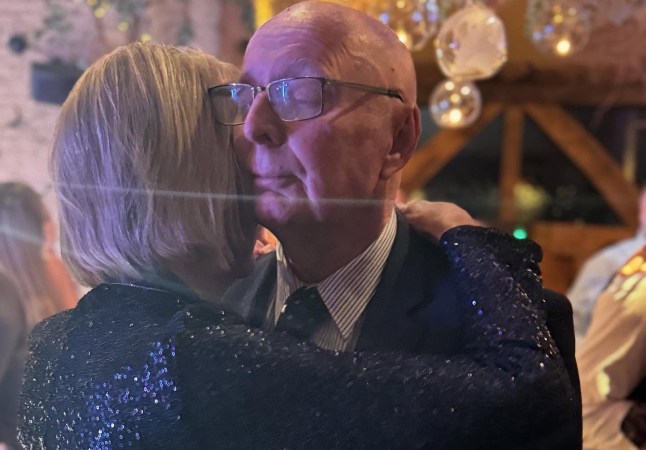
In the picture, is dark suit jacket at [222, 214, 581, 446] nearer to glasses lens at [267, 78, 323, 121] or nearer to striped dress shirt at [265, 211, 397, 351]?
striped dress shirt at [265, 211, 397, 351]

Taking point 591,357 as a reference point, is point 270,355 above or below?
above

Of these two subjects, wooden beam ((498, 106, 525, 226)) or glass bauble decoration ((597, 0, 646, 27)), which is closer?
glass bauble decoration ((597, 0, 646, 27))

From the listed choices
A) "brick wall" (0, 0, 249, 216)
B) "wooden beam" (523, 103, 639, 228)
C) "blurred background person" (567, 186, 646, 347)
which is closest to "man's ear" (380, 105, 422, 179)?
"brick wall" (0, 0, 249, 216)

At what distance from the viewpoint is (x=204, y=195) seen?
862 millimetres

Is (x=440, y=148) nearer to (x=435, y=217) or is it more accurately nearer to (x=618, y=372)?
(x=618, y=372)

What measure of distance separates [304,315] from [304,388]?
0.18 metres

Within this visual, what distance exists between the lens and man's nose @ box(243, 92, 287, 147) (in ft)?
2.72

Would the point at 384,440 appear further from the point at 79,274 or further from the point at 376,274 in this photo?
the point at 79,274

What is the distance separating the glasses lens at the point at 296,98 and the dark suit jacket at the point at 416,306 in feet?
0.75

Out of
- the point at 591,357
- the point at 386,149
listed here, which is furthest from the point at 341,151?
the point at 591,357

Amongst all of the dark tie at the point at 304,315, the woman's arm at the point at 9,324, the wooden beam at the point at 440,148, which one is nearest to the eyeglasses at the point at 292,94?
the dark tie at the point at 304,315

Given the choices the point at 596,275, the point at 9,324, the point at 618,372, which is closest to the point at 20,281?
the point at 9,324

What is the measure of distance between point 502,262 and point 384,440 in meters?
0.28

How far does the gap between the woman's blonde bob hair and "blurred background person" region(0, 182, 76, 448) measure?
2.30 feet
